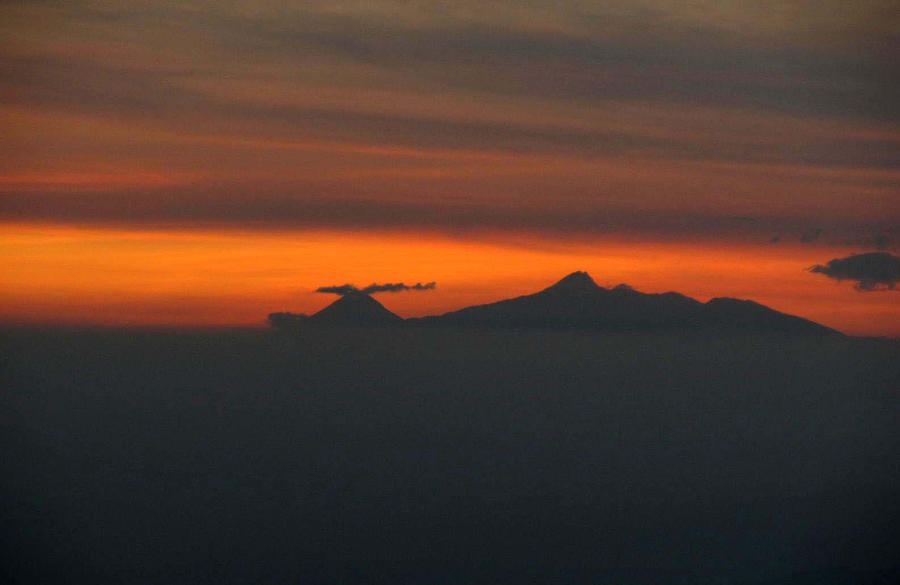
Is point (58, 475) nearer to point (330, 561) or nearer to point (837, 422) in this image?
point (330, 561)

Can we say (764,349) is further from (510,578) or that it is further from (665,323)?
(510,578)

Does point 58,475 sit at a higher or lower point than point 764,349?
lower

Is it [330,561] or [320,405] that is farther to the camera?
[320,405]

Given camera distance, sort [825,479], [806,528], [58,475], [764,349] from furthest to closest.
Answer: [764,349]
[825,479]
[58,475]
[806,528]

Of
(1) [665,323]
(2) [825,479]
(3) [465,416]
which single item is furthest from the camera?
(1) [665,323]

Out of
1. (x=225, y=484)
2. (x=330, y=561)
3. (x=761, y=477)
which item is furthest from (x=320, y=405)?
(x=761, y=477)

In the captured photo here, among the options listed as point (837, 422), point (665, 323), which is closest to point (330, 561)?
point (665, 323)

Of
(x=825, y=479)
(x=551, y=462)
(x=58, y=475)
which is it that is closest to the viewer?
(x=58, y=475)

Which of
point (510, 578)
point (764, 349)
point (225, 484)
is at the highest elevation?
point (764, 349)

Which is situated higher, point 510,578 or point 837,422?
point 837,422
